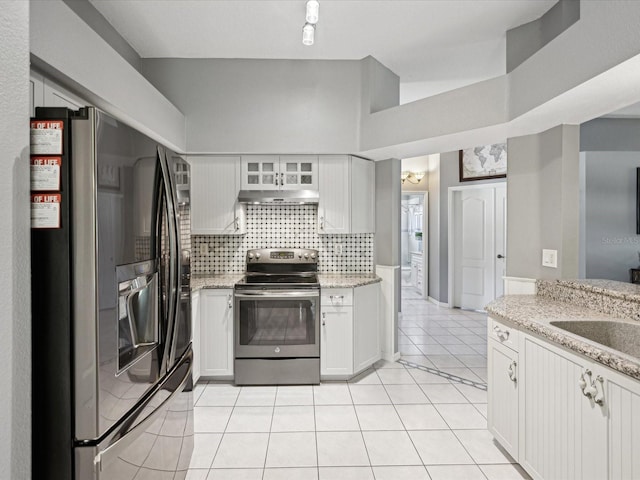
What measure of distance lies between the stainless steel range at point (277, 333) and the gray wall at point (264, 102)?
4.38 ft

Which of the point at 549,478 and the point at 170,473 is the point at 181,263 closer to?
the point at 170,473

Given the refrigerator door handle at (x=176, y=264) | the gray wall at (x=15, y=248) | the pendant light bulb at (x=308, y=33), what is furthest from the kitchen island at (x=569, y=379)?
the pendant light bulb at (x=308, y=33)

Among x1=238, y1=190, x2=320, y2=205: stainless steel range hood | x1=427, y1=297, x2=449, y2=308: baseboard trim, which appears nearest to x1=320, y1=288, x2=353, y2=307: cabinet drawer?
x1=238, y1=190, x2=320, y2=205: stainless steel range hood

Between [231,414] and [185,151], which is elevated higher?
[185,151]

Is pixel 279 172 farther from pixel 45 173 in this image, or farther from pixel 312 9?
pixel 45 173

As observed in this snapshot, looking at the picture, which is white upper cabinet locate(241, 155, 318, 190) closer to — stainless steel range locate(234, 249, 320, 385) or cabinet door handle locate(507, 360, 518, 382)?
stainless steel range locate(234, 249, 320, 385)

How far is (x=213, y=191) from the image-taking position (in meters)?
3.44

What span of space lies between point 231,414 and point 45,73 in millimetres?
2396

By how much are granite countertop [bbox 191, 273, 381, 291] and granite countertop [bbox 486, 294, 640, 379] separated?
4.07 feet

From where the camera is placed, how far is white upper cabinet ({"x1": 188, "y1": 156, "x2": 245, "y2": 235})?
3.44 metres

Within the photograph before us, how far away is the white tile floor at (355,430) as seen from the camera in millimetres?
2055

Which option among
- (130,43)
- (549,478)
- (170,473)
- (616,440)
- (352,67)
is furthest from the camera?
(352,67)

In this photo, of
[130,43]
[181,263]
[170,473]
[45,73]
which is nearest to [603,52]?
[181,263]

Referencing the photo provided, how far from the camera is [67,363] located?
1.05 m
